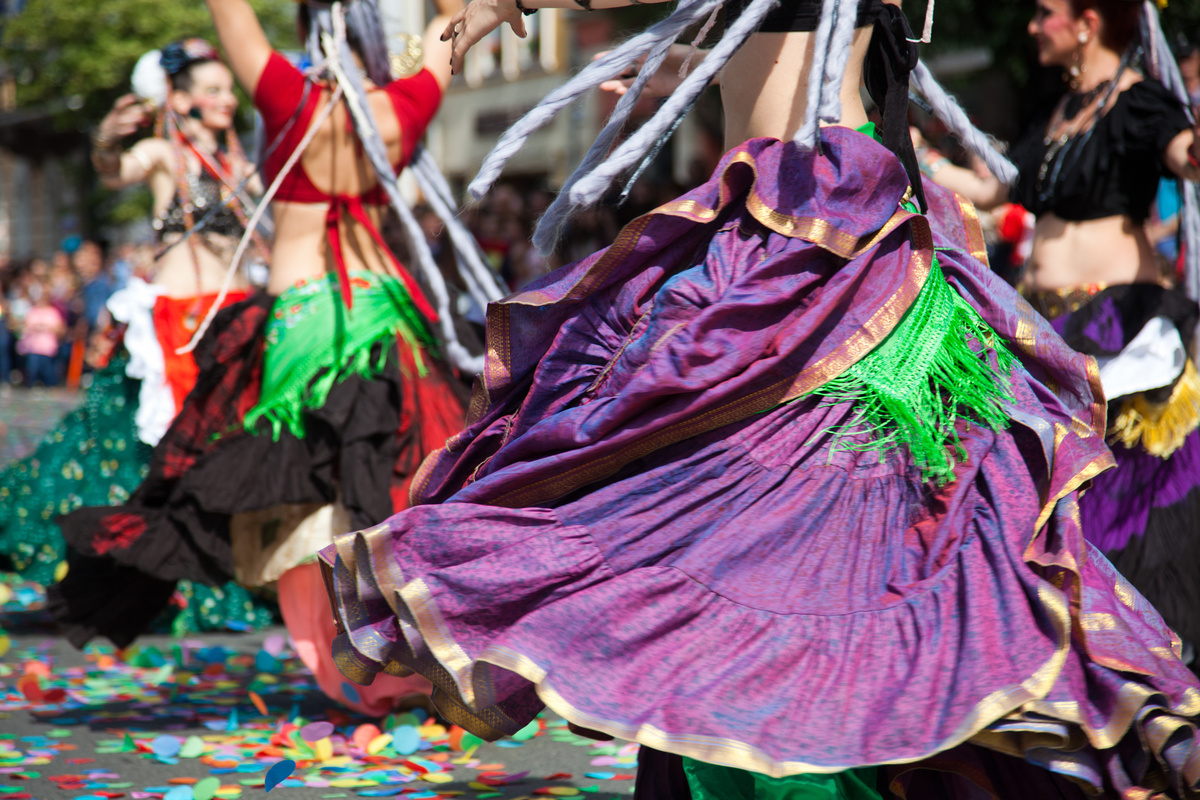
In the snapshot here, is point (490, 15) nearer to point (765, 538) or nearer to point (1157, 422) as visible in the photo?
point (765, 538)

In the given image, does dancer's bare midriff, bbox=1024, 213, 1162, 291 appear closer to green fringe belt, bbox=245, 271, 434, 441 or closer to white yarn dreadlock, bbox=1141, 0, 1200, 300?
white yarn dreadlock, bbox=1141, 0, 1200, 300

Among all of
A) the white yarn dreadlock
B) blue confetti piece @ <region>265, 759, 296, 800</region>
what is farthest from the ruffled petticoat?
blue confetti piece @ <region>265, 759, 296, 800</region>

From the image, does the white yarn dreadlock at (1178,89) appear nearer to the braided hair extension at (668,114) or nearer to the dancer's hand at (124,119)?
Result: the braided hair extension at (668,114)

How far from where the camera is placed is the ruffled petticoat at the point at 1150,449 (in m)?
3.30

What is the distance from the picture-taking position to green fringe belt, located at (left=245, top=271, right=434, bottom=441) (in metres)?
3.54

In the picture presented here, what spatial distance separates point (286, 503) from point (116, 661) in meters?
1.45

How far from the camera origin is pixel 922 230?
6.99ft

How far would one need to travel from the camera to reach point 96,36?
2375 cm

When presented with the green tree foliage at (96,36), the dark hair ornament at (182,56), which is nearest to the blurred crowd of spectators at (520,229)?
the dark hair ornament at (182,56)

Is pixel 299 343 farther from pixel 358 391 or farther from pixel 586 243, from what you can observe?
pixel 586 243

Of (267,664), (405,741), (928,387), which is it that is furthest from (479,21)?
(267,664)

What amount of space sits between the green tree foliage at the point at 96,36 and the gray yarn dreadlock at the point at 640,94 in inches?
857

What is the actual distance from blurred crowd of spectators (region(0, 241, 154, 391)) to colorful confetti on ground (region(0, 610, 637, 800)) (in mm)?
13659

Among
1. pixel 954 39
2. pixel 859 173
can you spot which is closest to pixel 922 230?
pixel 859 173
